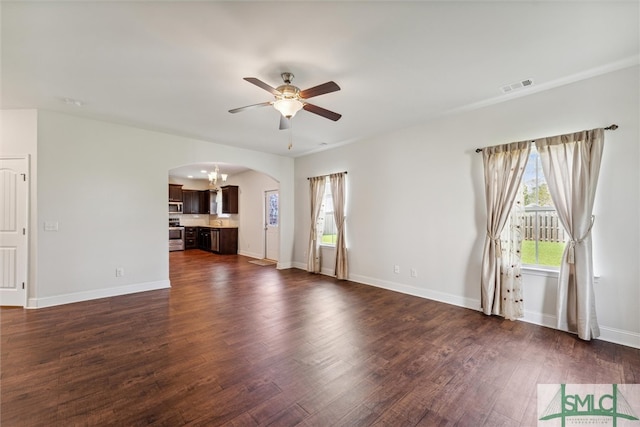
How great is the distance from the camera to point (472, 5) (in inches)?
75.1

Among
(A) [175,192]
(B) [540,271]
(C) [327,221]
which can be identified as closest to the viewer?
(B) [540,271]

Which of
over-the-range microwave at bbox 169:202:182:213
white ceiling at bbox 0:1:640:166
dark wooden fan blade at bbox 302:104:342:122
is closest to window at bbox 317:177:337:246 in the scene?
white ceiling at bbox 0:1:640:166

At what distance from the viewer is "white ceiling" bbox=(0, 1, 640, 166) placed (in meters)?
1.96

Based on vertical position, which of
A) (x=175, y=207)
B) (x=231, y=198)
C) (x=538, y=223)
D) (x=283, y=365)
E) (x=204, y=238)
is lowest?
(x=283, y=365)

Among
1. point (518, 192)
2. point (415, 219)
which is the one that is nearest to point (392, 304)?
point (415, 219)

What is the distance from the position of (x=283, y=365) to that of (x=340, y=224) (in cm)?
348

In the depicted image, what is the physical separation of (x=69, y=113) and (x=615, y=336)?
7621 millimetres

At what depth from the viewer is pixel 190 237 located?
10484mm

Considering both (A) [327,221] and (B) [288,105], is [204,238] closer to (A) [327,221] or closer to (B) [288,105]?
(A) [327,221]

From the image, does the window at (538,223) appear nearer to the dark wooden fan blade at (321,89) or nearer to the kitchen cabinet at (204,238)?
the dark wooden fan blade at (321,89)

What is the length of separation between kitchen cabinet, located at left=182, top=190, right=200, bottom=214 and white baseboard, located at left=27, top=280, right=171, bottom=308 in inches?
244

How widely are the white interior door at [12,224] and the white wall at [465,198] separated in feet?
16.4

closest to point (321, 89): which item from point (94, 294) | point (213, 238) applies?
point (94, 294)

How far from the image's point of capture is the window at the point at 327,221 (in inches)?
236
